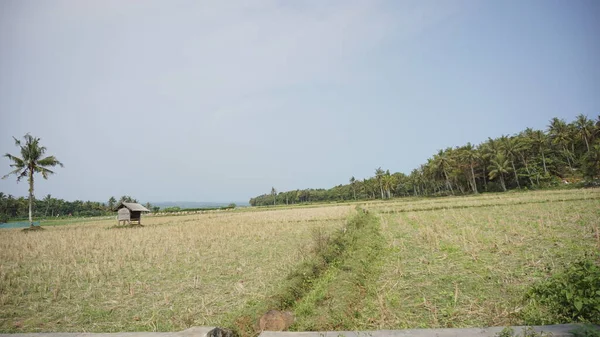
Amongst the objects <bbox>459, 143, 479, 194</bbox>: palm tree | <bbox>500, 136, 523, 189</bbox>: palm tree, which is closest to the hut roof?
<bbox>459, 143, 479, 194</bbox>: palm tree

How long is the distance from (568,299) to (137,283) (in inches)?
380

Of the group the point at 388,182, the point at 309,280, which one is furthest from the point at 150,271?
the point at 388,182

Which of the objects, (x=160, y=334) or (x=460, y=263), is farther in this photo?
(x=460, y=263)

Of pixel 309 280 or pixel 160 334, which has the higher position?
pixel 160 334

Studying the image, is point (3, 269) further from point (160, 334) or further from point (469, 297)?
point (469, 297)

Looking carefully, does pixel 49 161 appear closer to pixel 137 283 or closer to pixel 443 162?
pixel 137 283

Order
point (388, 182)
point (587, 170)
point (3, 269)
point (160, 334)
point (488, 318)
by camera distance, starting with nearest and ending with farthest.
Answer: point (160, 334) < point (488, 318) < point (3, 269) < point (587, 170) < point (388, 182)

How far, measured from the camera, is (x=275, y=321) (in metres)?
5.14

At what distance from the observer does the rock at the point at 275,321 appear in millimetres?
5047

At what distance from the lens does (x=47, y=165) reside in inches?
1182

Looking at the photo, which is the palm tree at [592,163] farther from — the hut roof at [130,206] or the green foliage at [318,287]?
the hut roof at [130,206]

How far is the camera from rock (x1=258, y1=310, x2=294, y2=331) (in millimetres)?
5047

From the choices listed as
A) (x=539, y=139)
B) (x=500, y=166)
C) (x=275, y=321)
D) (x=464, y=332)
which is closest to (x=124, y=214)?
(x=275, y=321)

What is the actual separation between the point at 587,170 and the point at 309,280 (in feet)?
171
